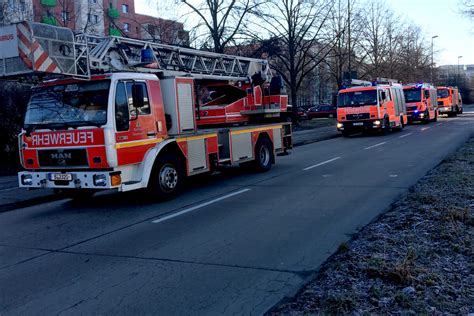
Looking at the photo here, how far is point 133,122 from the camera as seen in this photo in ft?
29.9

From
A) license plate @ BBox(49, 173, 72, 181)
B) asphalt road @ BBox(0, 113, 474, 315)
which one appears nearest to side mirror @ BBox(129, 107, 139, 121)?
license plate @ BBox(49, 173, 72, 181)

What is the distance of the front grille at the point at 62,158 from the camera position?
28.9 feet

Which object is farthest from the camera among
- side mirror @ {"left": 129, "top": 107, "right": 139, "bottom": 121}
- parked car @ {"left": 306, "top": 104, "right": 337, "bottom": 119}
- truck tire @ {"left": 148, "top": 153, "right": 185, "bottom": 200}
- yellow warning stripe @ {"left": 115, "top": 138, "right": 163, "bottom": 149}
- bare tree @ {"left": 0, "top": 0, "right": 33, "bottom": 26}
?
parked car @ {"left": 306, "top": 104, "right": 337, "bottom": 119}

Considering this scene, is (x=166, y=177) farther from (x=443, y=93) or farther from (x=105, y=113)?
(x=443, y=93)

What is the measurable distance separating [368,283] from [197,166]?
6.68 metres

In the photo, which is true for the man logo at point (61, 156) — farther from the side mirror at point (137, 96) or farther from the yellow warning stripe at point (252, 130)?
the yellow warning stripe at point (252, 130)

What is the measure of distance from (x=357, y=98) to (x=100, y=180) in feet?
64.1

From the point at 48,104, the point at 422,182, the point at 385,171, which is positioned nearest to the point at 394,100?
the point at 385,171

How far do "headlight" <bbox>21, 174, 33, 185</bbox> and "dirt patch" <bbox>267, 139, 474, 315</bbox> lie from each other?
6.47m

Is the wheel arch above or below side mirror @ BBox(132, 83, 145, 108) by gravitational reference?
below

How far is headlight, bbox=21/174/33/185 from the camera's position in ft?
30.9

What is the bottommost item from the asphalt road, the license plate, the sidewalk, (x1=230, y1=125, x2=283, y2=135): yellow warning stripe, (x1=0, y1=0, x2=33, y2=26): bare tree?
the asphalt road

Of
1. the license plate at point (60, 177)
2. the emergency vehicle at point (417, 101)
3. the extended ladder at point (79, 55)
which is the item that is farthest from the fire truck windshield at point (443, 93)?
the license plate at point (60, 177)

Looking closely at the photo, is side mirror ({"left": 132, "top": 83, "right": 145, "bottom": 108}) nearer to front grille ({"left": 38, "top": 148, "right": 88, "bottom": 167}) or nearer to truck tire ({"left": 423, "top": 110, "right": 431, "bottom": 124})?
front grille ({"left": 38, "top": 148, "right": 88, "bottom": 167})
